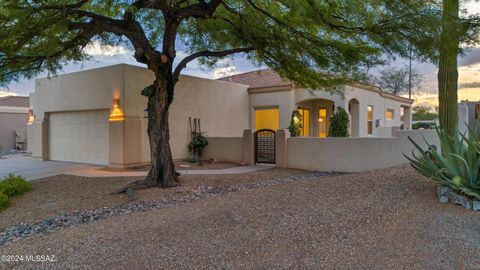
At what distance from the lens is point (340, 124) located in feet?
53.3

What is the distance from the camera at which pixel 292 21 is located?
8.70m

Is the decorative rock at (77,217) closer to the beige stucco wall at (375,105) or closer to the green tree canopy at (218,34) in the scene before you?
the green tree canopy at (218,34)

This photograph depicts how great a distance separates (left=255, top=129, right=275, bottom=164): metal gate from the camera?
14328 millimetres

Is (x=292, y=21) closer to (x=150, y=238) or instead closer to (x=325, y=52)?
(x=325, y=52)

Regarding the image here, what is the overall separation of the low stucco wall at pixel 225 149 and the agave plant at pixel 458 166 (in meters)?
9.72

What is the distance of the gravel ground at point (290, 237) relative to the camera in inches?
149

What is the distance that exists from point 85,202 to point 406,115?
25963mm

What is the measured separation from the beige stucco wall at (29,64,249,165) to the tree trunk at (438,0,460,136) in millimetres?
10525

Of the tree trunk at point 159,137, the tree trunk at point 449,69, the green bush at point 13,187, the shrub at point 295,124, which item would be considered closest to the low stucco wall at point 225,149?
the shrub at point 295,124

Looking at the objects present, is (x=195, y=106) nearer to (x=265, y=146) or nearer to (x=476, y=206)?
(x=265, y=146)

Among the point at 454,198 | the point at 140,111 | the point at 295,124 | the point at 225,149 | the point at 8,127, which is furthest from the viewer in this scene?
the point at 8,127

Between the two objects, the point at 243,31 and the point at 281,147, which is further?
the point at 281,147

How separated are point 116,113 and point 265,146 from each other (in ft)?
20.3

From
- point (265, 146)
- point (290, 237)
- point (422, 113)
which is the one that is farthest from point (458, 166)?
point (422, 113)
